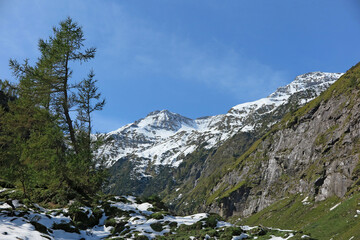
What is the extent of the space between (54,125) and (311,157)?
14197 cm

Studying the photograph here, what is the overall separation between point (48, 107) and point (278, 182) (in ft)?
505

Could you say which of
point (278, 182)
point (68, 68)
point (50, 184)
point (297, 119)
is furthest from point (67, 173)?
point (297, 119)

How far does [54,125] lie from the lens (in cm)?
2559

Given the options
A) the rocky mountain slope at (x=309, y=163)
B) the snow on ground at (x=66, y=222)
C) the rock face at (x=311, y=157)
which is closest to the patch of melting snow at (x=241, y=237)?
the snow on ground at (x=66, y=222)

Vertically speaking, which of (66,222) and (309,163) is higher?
(309,163)

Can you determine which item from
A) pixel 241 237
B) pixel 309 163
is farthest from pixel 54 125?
pixel 309 163

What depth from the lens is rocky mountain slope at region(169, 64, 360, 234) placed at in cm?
9881

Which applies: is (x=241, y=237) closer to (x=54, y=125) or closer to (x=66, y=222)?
(x=66, y=222)

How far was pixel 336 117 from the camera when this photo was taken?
128 meters

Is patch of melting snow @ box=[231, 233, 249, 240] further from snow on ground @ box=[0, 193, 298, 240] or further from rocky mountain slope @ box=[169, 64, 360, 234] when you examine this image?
rocky mountain slope @ box=[169, 64, 360, 234]

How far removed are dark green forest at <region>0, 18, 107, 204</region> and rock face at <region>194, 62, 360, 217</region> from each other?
92.3 metres

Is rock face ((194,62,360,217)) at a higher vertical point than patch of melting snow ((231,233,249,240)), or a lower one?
higher

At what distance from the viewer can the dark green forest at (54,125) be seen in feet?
77.8

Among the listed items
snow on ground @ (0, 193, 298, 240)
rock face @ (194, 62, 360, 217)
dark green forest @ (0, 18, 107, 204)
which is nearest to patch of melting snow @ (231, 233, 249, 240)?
snow on ground @ (0, 193, 298, 240)
